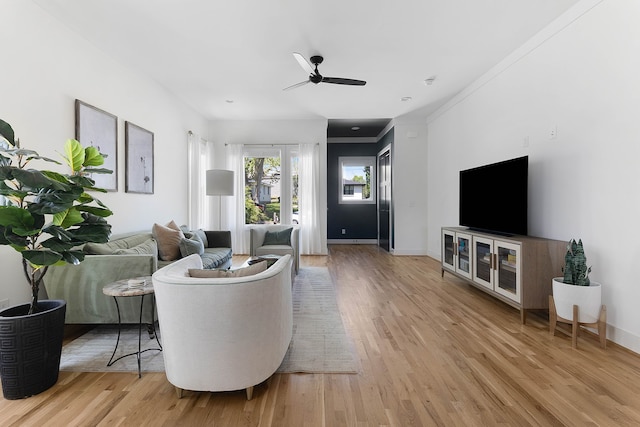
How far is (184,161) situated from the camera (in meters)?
5.30

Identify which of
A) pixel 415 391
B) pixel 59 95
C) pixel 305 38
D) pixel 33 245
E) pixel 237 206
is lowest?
pixel 415 391

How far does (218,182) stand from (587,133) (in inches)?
184

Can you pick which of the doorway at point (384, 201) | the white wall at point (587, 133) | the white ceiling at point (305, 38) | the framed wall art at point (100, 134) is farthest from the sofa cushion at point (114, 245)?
the doorway at point (384, 201)

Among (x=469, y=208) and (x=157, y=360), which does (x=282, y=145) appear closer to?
(x=469, y=208)

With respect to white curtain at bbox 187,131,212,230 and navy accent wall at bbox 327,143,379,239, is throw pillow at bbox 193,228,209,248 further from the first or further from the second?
navy accent wall at bbox 327,143,379,239

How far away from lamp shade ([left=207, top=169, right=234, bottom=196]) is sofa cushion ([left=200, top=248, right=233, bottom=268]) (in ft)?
3.74

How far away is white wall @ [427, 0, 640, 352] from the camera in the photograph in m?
2.28

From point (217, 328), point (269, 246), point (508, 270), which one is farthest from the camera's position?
point (269, 246)

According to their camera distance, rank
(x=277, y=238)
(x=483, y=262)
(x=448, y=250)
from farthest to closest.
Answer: (x=277, y=238)
(x=448, y=250)
(x=483, y=262)

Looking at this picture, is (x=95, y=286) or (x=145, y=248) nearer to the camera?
(x=95, y=286)

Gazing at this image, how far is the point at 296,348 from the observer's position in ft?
7.70

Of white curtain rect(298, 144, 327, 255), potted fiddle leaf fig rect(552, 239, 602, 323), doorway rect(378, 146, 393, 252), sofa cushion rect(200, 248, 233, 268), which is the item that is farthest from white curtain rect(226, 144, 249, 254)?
potted fiddle leaf fig rect(552, 239, 602, 323)

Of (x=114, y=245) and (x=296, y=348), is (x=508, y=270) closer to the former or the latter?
(x=296, y=348)

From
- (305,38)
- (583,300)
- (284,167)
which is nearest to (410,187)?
(284,167)
